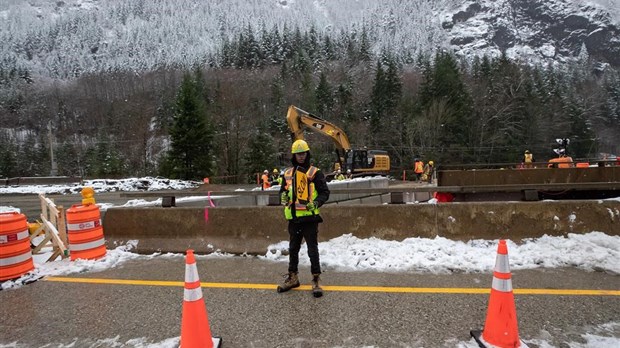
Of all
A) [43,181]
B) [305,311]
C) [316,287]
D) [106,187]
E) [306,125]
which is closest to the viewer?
[305,311]

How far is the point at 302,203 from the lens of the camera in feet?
16.0

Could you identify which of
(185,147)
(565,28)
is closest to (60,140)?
(185,147)

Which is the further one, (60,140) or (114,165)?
(60,140)

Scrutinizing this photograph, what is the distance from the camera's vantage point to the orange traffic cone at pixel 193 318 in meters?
3.31

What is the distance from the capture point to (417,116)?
55125 mm

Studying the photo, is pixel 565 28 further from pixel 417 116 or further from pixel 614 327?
pixel 614 327

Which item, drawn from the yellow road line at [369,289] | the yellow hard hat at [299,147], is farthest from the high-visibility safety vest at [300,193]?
the yellow road line at [369,289]

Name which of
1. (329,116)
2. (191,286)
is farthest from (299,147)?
(329,116)

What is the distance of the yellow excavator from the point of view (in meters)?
19.7

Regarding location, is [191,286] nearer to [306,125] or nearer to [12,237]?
[12,237]

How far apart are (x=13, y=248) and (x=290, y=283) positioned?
14.8 feet

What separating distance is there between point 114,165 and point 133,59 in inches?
4354

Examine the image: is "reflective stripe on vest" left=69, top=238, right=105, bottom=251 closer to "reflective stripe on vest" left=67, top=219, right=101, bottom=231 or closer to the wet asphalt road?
"reflective stripe on vest" left=67, top=219, right=101, bottom=231

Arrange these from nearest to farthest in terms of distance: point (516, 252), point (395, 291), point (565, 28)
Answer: point (395, 291), point (516, 252), point (565, 28)
